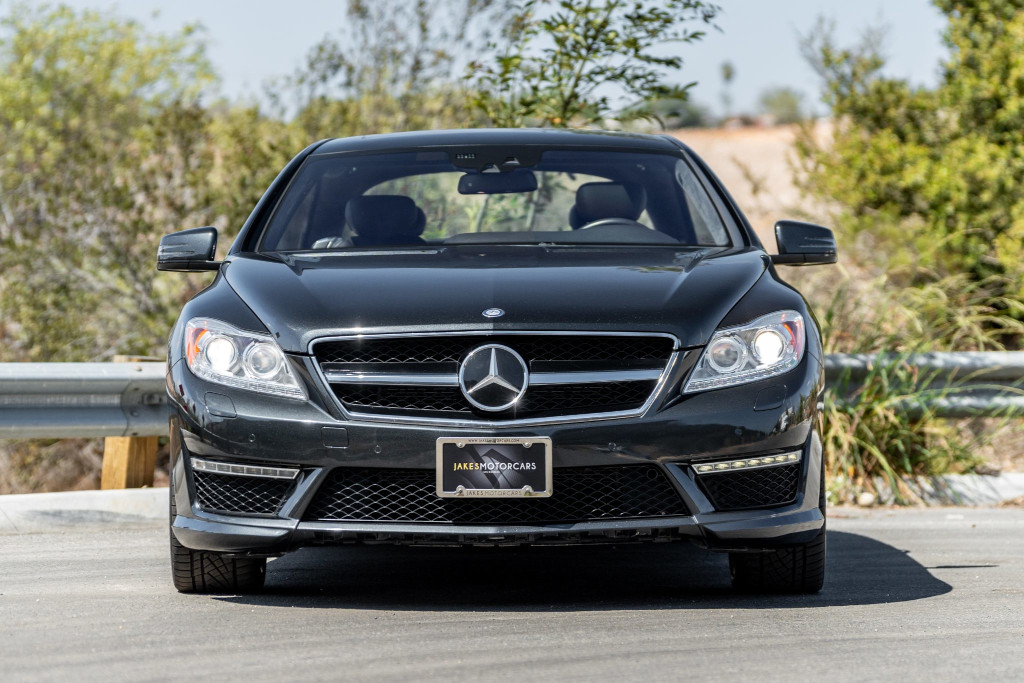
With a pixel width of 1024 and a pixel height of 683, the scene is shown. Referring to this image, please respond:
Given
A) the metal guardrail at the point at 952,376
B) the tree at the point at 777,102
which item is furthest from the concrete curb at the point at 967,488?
the tree at the point at 777,102

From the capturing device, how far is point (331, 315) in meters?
4.30

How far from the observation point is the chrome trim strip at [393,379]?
4176mm

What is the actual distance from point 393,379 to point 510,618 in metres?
0.79

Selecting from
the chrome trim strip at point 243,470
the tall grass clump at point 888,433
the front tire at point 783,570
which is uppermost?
the chrome trim strip at point 243,470

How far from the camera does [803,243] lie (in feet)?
17.6

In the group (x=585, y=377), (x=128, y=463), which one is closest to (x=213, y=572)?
(x=585, y=377)

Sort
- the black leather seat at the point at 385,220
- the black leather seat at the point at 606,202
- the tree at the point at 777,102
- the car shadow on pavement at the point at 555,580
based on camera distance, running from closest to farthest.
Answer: the car shadow on pavement at the point at 555,580
the black leather seat at the point at 385,220
the black leather seat at the point at 606,202
the tree at the point at 777,102

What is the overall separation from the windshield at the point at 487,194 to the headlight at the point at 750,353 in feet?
3.13

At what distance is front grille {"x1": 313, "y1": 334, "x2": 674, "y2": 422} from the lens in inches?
164

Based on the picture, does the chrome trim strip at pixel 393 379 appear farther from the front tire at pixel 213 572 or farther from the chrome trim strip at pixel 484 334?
the front tire at pixel 213 572

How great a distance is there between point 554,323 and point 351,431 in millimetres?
657

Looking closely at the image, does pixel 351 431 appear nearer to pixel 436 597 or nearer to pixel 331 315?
pixel 331 315

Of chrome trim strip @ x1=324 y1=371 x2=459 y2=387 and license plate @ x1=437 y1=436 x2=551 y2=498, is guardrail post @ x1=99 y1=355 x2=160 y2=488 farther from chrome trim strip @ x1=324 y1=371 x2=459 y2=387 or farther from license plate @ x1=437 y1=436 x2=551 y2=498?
license plate @ x1=437 y1=436 x2=551 y2=498

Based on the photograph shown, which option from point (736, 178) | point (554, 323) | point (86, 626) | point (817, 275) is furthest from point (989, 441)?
point (736, 178)
